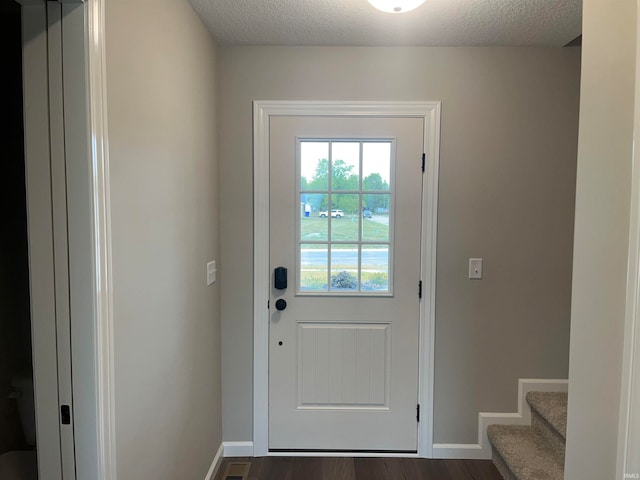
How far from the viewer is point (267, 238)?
2182 mm

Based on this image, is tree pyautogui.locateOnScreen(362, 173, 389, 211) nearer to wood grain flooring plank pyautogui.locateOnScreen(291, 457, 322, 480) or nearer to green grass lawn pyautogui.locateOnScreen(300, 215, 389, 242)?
green grass lawn pyautogui.locateOnScreen(300, 215, 389, 242)

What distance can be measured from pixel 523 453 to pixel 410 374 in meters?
0.68

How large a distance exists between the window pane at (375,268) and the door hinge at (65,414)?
60.5 inches

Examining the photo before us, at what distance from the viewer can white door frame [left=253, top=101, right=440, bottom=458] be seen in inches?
83.4

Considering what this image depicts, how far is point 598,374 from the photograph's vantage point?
1.06m

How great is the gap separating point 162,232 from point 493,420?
2145mm

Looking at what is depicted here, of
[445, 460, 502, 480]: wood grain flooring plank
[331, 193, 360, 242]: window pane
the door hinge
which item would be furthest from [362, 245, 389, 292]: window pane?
the door hinge

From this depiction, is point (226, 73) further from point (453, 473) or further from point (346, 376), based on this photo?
point (453, 473)

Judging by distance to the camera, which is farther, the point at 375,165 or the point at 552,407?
the point at 375,165

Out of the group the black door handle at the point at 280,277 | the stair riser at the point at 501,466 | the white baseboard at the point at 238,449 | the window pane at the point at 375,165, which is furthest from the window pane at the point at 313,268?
the stair riser at the point at 501,466

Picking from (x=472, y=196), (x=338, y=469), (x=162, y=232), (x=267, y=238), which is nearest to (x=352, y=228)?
(x=267, y=238)

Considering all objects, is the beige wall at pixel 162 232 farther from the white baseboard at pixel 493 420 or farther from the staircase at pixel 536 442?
the staircase at pixel 536 442

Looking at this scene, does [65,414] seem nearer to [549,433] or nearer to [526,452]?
[526,452]

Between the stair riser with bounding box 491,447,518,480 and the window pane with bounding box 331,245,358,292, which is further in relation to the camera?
the window pane with bounding box 331,245,358,292
